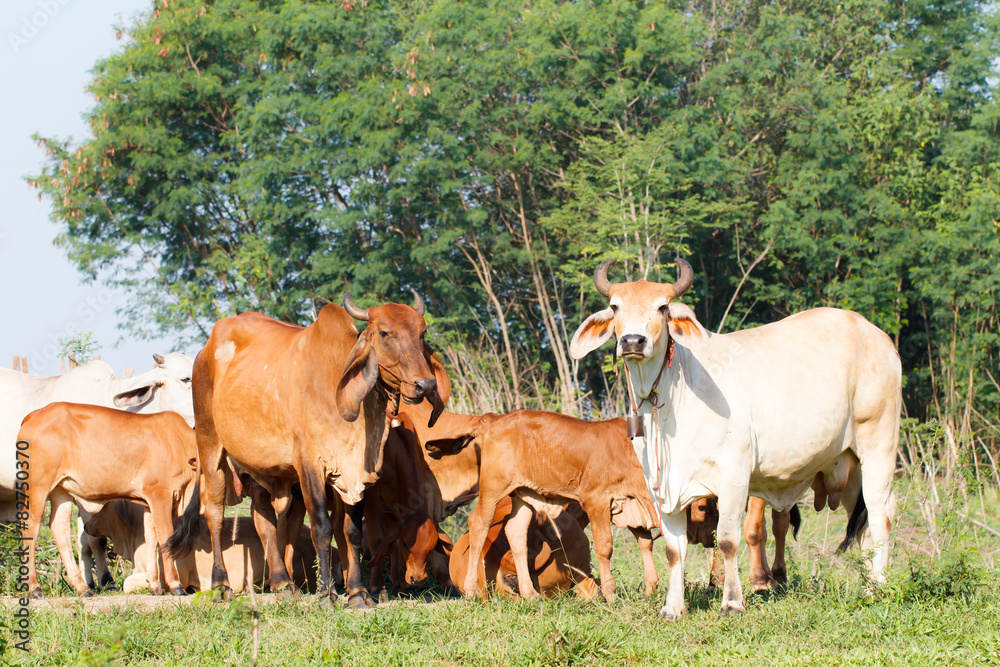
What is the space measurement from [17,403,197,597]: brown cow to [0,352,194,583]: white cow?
1260 millimetres

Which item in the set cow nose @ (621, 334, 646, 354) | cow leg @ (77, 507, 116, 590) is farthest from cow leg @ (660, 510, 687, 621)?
cow leg @ (77, 507, 116, 590)

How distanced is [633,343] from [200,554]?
14.2ft

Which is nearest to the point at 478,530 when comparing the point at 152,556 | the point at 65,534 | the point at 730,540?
the point at 730,540

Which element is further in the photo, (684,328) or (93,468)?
(93,468)

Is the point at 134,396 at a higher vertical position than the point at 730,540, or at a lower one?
higher

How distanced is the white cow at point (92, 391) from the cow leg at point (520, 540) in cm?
387

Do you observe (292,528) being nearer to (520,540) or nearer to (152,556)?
(152,556)

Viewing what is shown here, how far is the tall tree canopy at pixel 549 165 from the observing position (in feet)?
66.4

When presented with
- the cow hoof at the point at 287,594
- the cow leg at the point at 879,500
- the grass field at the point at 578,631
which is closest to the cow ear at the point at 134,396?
the cow hoof at the point at 287,594

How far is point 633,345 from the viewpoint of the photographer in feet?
18.8

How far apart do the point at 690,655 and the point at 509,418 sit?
8.87ft

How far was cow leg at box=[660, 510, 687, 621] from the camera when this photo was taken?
6059 mm

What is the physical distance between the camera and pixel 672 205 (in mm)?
19531

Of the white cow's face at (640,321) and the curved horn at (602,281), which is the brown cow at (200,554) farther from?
the curved horn at (602,281)
